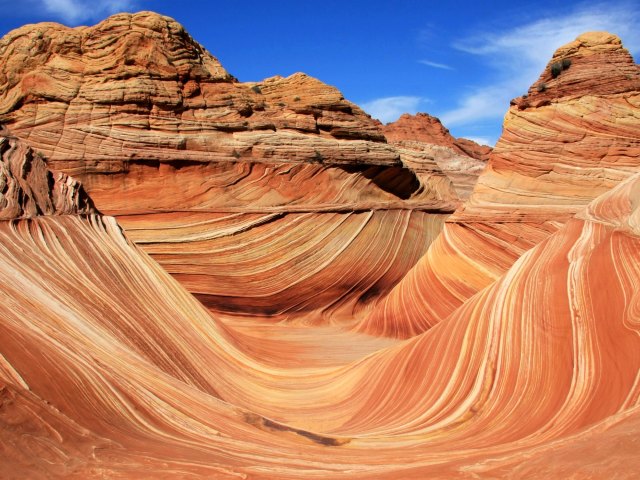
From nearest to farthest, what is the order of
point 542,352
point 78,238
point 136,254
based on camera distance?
point 542,352 < point 78,238 < point 136,254

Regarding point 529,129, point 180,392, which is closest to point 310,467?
point 180,392

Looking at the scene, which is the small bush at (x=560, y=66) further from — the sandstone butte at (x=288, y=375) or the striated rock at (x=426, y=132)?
the striated rock at (x=426, y=132)

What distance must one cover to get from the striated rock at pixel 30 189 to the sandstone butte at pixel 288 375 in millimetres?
29

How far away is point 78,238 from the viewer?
6.93 metres

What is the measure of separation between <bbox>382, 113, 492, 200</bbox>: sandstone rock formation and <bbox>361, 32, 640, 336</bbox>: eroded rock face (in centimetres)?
1822

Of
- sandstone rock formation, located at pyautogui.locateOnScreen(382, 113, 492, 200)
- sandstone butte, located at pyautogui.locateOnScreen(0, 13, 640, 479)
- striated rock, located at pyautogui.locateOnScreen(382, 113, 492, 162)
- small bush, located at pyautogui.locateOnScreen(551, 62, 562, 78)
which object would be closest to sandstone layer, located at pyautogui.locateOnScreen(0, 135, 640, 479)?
sandstone butte, located at pyautogui.locateOnScreen(0, 13, 640, 479)

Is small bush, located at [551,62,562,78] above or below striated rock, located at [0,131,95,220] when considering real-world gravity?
above

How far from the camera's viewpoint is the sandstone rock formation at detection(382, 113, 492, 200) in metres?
32.4

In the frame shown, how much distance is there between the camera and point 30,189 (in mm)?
7031

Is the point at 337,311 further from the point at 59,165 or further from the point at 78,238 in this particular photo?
the point at 78,238

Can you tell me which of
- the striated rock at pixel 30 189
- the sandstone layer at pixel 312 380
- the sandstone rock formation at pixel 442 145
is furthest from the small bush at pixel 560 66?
the sandstone rock formation at pixel 442 145

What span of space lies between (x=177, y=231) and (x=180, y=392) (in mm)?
7942

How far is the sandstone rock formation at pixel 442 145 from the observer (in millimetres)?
32375

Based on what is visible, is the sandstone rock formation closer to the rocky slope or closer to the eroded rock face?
the rocky slope
